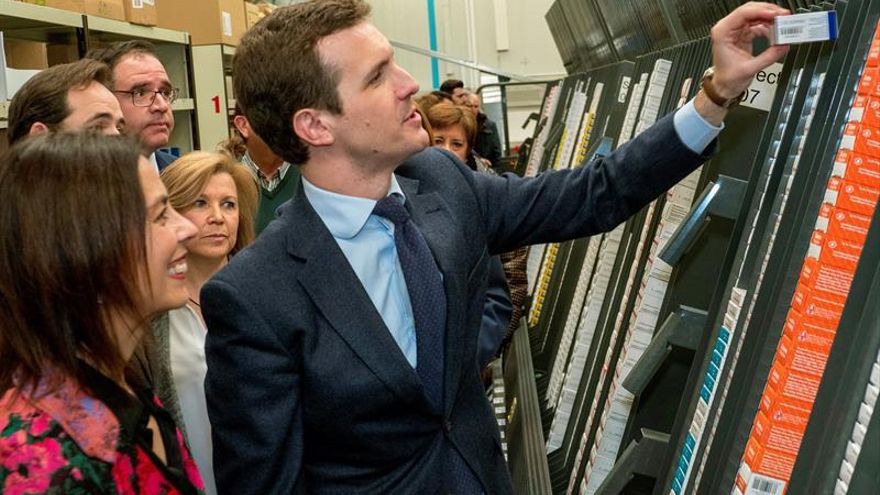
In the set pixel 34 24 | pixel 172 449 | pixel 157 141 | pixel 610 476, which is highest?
pixel 34 24

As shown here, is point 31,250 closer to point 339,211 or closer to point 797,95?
point 339,211

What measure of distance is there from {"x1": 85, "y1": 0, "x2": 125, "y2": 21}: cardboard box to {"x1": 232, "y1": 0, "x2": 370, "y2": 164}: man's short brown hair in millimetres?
2640

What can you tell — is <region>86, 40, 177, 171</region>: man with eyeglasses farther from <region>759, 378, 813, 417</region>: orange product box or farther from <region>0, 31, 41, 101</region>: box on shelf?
<region>759, 378, 813, 417</region>: orange product box

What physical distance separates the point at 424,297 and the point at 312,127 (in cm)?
37

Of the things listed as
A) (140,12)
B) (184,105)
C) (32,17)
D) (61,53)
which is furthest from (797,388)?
(184,105)

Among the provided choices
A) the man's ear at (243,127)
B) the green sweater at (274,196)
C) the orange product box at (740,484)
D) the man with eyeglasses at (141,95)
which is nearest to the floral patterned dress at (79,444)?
the orange product box at (740,484)

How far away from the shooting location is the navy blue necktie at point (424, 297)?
1.67 meters

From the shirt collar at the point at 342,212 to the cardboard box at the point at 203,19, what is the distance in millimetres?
4293

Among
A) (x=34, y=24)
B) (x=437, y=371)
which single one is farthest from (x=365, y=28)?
(x=34, y=24)

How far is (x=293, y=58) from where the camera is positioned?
1.70m

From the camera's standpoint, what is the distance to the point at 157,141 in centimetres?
308

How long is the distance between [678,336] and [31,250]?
3.89 ft

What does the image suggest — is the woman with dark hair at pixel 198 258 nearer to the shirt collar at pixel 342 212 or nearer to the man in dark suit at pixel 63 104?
the man in dark suit at pixel 63 104

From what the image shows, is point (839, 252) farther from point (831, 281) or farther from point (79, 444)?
point (79, 444)
